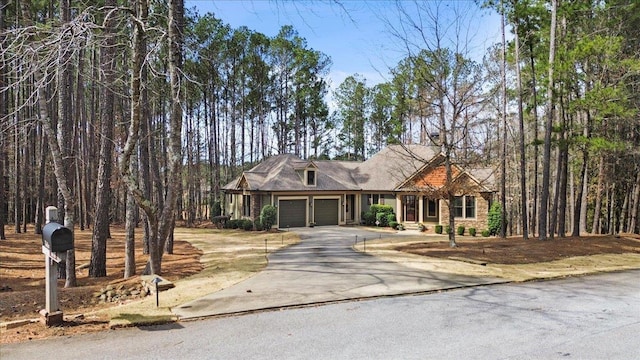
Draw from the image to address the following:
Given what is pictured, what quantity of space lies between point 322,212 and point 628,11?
19046 millimetres

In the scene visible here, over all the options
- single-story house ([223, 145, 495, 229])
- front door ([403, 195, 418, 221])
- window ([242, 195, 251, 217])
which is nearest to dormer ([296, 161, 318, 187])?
single-story house ([223, 145, 495, 229])

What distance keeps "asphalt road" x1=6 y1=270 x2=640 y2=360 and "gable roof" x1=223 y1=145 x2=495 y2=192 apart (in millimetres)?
17906

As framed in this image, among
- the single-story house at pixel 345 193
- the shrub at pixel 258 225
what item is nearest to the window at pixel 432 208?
the single-story house at pixel 345 193

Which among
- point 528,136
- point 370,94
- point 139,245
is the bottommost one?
point 139,245

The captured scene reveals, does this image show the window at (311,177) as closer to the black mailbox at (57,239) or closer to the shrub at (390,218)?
the shrub at (390,218)

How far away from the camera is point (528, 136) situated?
107 ft

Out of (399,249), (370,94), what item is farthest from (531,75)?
(370,94)

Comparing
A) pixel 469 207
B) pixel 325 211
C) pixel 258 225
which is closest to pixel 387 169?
pixel 325 211

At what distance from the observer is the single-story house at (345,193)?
2592cm

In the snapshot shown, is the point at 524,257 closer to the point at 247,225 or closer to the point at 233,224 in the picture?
the point at 247,225

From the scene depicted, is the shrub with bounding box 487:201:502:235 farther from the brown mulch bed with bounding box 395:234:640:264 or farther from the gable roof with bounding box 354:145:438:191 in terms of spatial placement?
the brown mulch bed with bounding box 395:234:640:264

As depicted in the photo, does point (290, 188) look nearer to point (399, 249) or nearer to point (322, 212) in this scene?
point (322, 212)

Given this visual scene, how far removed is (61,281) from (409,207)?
21395mm

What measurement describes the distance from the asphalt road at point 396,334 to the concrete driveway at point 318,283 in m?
0.49
